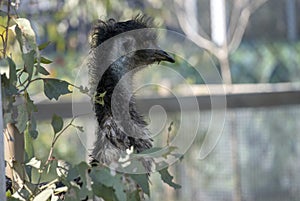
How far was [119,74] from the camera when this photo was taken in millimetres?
2057

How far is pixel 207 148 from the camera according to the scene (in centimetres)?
440

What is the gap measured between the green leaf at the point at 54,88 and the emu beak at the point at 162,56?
44 cm

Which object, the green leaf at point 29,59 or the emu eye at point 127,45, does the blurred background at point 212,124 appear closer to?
the emu eye at point 127,45

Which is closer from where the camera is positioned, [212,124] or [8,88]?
[8,88]

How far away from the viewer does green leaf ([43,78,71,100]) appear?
5.62ft

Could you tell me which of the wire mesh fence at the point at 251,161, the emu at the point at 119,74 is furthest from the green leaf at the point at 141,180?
the wire mesh fence at the point at 251,161

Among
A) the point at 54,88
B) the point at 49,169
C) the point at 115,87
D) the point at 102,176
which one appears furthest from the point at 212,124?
the point at 102,176

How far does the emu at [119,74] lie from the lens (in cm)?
192

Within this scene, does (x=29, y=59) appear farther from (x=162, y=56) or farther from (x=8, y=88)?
(x=162, y=56)

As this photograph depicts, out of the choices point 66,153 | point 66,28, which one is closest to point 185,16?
point 66,28

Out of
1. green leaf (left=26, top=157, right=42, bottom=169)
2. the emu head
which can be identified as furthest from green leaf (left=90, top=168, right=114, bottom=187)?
the emu head

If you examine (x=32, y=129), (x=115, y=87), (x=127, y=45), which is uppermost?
(x=127, y=45)

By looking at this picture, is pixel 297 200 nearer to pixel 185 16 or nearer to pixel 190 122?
pixel 190 122

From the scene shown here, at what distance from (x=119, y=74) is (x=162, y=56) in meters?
0.13
